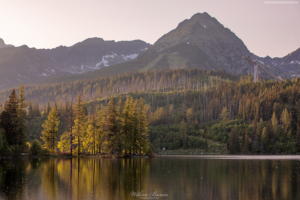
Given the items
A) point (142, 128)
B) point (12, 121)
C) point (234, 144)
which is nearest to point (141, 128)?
point (142, 128)

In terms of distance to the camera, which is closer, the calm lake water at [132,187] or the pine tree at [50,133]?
the calm lake water at [132,187]

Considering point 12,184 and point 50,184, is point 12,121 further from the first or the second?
point 50,184

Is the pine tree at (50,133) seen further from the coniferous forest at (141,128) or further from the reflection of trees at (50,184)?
the reflection of trees at (50,184)

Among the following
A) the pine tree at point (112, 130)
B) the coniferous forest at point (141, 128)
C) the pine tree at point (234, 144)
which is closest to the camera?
the coniferous forest at point (141, 128)

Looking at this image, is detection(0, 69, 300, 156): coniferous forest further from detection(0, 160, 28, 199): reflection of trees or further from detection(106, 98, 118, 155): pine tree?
detection(0, 160, 28, 199): reflection of trees

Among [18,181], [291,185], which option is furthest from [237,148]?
[18,181]

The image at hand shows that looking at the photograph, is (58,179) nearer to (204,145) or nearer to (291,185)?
(291,185)

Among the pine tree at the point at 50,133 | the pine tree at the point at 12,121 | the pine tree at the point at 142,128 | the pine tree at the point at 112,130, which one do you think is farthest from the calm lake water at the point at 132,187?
the pine tree at the point at 142,128

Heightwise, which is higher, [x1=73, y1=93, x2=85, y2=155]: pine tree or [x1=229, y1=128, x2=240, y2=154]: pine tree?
[x1=73, y1=93, x2=85, y2=155]: pine tree

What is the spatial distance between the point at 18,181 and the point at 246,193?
24.2 meters

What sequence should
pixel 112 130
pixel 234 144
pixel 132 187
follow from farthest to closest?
pixel 234 144 → pixel 112 130 → pixel 132 187

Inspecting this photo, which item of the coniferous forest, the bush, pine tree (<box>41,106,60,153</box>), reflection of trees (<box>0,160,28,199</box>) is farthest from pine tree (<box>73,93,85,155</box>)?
reflection of trees (<box>0,160,28,199</box>)

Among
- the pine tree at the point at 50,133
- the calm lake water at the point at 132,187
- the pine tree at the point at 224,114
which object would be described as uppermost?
the pine tree at the point at 224,114

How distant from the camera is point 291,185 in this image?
110 feet
